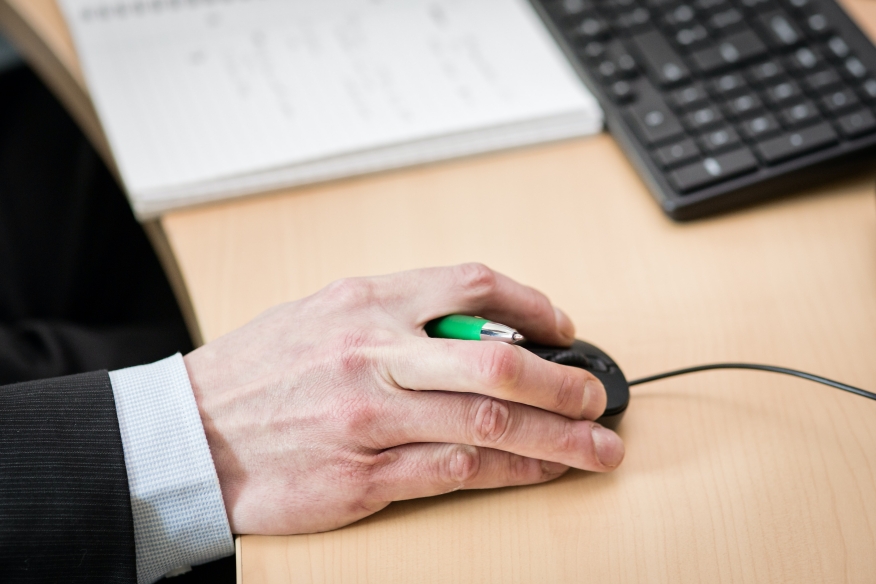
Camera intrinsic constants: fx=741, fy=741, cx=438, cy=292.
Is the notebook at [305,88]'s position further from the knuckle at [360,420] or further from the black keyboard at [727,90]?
the knuckle at [360,420]

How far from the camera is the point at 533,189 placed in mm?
625

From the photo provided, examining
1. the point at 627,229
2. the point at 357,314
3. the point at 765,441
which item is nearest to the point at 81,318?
the point at 357,314

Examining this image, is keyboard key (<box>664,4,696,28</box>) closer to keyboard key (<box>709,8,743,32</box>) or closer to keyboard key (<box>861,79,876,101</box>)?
keyboard key (<box>709,8,743,32</box>)

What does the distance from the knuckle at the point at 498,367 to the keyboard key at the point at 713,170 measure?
0.25 meters

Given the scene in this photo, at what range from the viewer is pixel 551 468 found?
0.45 metres

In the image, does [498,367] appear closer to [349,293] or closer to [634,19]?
[349,293]

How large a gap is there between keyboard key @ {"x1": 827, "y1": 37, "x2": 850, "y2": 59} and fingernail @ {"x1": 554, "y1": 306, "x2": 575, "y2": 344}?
0.36m

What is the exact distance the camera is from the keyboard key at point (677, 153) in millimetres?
597

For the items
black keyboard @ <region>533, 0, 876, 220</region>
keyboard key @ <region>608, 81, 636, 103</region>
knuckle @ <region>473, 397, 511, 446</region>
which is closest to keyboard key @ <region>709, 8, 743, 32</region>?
black keyboard @ <region>533, 0, 876, 220</region>

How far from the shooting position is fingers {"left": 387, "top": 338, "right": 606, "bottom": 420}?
0.42m

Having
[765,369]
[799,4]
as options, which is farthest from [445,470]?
[799,4]

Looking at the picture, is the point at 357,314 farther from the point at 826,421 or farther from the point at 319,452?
the point at 826,421

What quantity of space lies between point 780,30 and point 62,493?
67cm

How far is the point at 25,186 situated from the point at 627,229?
29.4 inches
